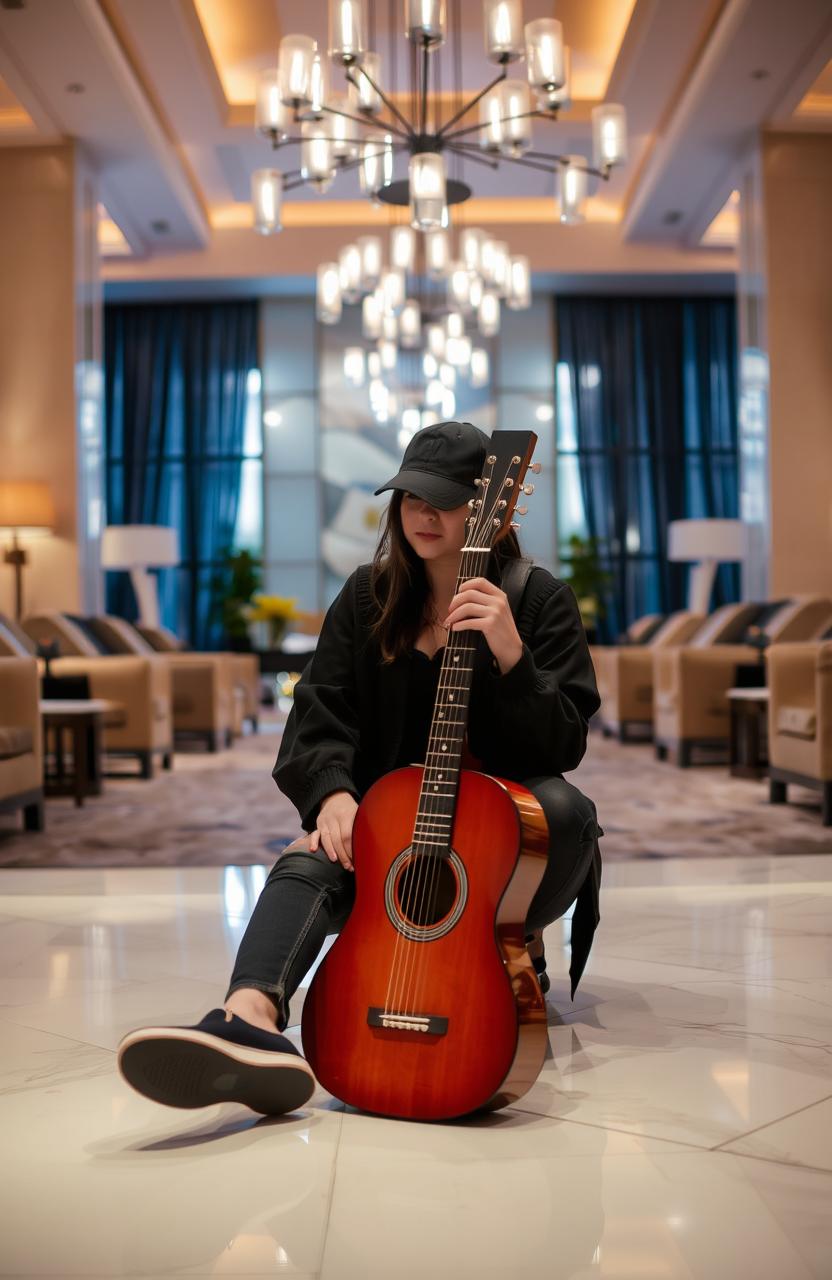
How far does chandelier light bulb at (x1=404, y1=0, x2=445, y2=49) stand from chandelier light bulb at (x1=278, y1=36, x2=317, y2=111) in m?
0.52

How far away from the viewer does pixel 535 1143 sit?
4.68 ft

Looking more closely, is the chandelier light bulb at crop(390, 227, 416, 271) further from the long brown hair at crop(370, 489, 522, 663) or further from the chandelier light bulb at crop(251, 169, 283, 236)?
the long brown hair at crop(370, 489, 522, 663)

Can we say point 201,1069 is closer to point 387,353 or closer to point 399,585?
point 399,585

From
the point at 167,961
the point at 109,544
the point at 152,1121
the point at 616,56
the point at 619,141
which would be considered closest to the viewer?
the point at 152,1121

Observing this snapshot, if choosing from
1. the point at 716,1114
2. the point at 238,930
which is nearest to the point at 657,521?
the point at 238,930

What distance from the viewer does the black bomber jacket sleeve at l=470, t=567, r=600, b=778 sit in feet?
5.48

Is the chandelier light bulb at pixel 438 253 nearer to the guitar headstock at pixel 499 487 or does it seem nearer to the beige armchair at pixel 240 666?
the beige armchair at pixel 240 666

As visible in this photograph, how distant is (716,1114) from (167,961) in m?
1.21

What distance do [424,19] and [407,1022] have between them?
13.2 feet

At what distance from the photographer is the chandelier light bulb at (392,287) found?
24.1ft

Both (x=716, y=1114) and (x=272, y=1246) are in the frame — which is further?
(x=716, y=1114)

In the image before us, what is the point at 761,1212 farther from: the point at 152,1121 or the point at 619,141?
the point at 619,141

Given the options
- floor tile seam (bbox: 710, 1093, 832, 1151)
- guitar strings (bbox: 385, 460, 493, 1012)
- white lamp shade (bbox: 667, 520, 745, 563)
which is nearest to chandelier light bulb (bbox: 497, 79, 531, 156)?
white lamp shade (bbox: 667, 520, 745, 563)

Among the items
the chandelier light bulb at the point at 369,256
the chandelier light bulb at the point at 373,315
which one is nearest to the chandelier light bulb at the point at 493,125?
the chandelier light bulb at the point at 369,256
